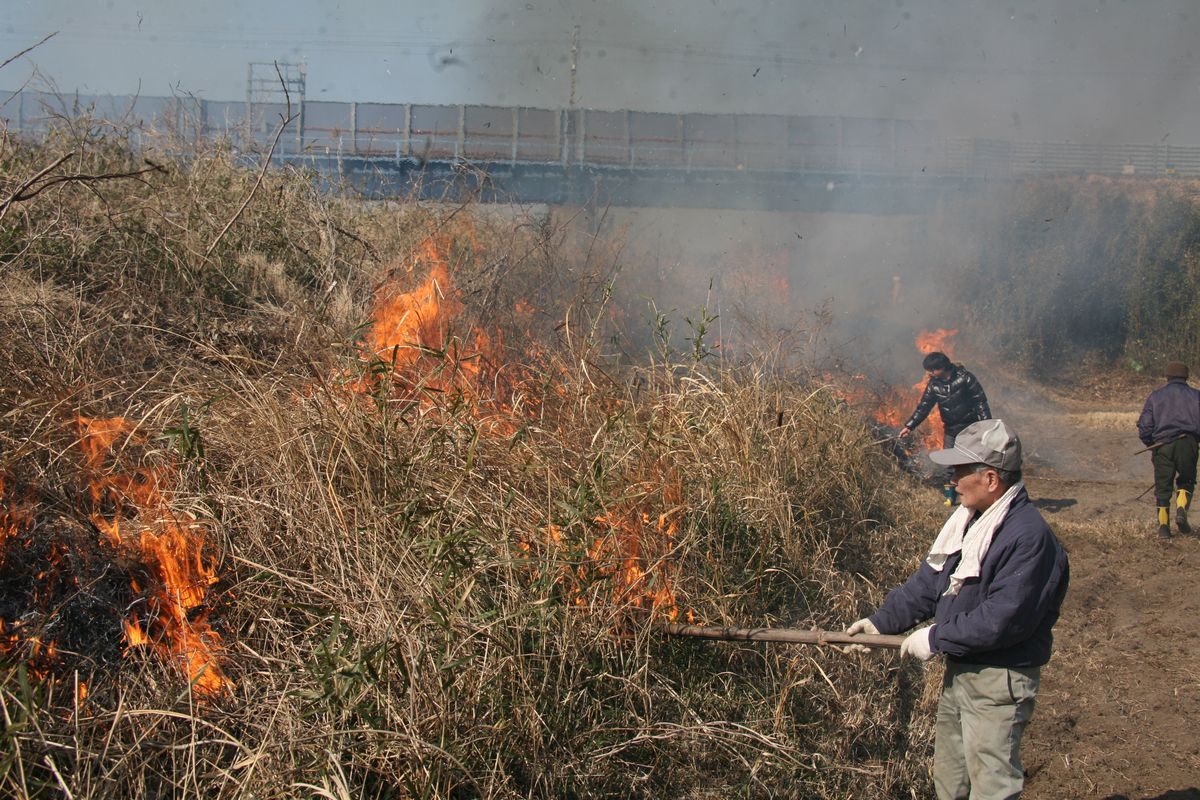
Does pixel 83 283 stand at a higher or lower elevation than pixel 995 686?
higher

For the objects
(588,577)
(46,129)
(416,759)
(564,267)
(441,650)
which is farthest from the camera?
(564,267)

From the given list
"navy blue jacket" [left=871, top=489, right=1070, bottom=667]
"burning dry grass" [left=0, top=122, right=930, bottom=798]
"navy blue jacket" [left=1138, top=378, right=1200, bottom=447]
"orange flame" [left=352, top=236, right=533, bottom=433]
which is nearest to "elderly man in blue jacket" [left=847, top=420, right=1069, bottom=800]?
"navy blue jacket" [left=871, top=489, right=1070, bottom=667]

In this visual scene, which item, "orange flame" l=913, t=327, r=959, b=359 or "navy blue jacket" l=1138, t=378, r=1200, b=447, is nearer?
"navy blue jacket" l=1138, t=378, r=1200, b=447

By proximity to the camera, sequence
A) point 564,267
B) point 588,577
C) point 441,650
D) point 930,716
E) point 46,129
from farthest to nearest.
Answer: point 564,267 → point 46,129 → point 930,716 → point 588,577 → point 441,650

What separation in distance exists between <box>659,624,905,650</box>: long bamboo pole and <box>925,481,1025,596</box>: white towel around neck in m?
0.32

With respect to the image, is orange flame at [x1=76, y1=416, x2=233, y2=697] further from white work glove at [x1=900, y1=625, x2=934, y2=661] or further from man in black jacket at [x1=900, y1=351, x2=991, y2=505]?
man in black jacket at [x1=900, y1=351, x2=991, y2=505]

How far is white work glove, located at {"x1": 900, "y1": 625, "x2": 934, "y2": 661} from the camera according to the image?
3.29 metres

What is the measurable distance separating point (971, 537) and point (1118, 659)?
3487 mm

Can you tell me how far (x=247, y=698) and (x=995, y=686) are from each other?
278 cm

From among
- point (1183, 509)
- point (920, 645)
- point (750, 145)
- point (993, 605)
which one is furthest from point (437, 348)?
point (750, 145)

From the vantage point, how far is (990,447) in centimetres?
325

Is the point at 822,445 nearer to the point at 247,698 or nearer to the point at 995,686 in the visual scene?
the point at 995,686

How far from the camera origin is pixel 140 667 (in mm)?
3387

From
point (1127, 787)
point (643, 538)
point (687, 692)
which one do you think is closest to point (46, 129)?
point (643, 538)
